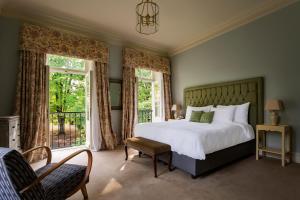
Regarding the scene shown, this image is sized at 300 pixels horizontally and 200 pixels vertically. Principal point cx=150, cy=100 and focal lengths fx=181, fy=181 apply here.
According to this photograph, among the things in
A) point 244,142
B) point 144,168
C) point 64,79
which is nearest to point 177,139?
point 144,168

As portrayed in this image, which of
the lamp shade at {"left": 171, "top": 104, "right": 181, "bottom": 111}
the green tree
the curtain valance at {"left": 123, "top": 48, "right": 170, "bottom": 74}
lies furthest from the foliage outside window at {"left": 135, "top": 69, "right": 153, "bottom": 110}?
the green tree

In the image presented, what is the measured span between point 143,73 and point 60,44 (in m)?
2.70

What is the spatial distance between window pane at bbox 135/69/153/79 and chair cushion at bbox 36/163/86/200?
157 inches

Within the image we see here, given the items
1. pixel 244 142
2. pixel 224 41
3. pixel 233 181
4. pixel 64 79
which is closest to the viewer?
pixel 233 181

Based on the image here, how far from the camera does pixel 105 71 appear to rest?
15.7 ft

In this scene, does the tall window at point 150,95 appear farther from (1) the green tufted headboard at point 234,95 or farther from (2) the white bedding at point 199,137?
(2) the white bedding at point 199,137

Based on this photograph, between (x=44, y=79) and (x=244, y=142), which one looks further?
(x=44, y=79)

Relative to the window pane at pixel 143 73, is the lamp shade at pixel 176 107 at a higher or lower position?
lower

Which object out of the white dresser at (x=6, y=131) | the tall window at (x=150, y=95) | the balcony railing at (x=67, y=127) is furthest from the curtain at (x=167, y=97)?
the white dresser at (x=6, y=131)

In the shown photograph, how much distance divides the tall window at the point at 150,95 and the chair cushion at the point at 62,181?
164 inches

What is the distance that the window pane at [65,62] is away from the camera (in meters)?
4.27

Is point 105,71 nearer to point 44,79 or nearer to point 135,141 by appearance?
point 44,79

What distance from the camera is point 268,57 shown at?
3756mm

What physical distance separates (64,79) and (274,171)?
22.8 ft
